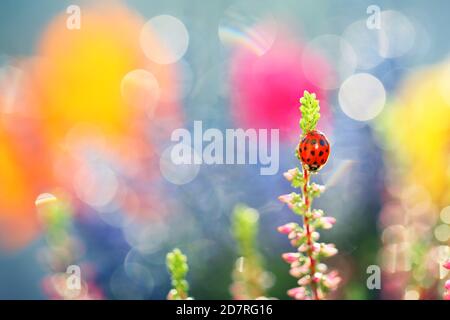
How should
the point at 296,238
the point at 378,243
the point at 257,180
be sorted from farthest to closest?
the point at 257,180 → the point at 378,243 → the point at 296,238

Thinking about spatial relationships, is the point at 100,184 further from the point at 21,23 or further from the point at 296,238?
the point at 296,238

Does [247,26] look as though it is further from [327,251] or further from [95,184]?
[327,251]

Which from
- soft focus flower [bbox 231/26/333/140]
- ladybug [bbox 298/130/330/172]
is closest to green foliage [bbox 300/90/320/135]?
ladybug [bbox 298/130/330/172]

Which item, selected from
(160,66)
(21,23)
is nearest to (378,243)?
(160,66)

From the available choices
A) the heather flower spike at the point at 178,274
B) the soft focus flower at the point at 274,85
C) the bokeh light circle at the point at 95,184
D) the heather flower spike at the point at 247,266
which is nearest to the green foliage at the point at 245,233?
the heather flower spike at the point at 247,266

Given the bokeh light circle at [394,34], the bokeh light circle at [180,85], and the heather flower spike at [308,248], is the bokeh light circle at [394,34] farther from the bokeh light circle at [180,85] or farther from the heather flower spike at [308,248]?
the heather flower spike at [308,248]

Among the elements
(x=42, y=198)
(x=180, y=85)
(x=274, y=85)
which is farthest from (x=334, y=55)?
(x=42, y=198)

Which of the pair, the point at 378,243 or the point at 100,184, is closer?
the point at 378,243
